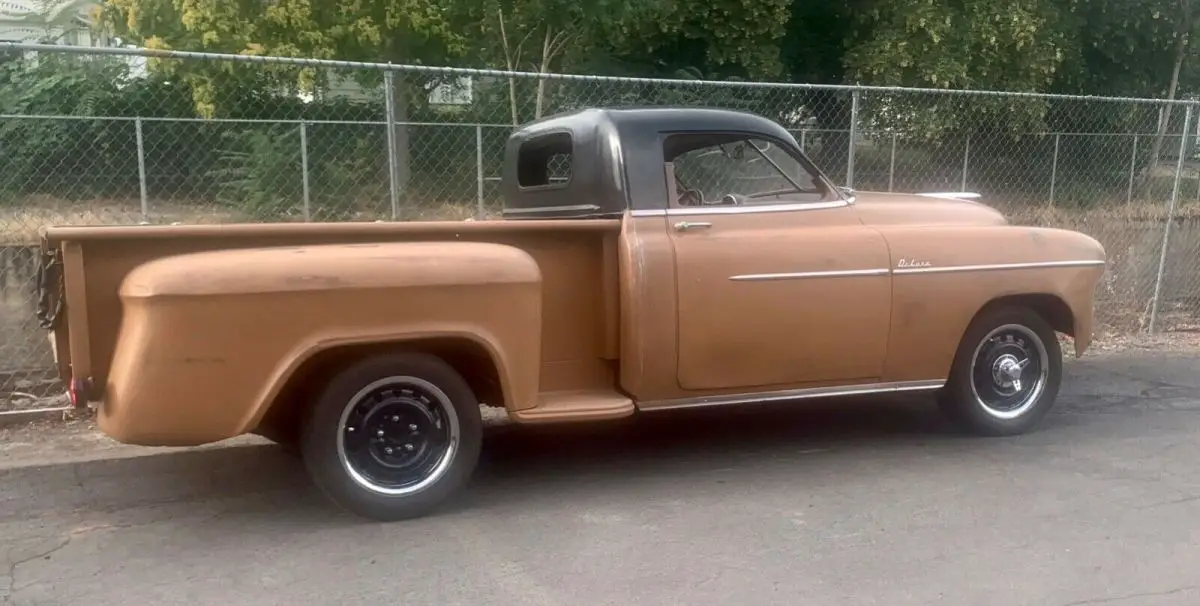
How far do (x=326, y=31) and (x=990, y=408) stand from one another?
10696mm

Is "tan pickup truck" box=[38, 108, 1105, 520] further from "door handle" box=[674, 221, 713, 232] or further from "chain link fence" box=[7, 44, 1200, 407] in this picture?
"chain link fence" box=[7, 44, 1200, 407]

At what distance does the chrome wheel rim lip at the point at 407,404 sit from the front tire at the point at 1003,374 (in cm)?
302

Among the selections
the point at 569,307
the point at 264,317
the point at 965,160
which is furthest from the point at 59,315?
the point at 965,160

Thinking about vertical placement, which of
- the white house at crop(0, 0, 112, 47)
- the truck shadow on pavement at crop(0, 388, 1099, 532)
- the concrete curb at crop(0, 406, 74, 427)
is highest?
the white house at crop(0, 0, 112, 47)

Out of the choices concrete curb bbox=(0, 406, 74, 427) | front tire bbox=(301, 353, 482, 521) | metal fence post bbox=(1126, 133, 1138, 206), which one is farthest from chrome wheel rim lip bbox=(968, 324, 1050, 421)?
metal fence post bbox=(1126, 133, 1138, 206)

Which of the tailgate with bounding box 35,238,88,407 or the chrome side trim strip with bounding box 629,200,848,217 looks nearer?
the tailgate with bounding box 35,238,88,407

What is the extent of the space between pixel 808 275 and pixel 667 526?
156 cm

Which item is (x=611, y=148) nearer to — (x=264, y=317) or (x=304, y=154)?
(x=264, y=317)

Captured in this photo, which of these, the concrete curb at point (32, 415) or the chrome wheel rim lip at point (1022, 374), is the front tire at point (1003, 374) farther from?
the concrete curb at point (32, 415)

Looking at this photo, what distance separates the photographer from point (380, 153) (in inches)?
345

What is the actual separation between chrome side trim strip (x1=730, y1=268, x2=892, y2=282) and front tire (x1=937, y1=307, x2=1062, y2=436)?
853 millimetres

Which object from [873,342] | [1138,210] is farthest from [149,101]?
[1138,210]

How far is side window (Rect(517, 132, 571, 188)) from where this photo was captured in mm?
5852

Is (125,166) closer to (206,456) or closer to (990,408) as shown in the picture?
(206,456)
